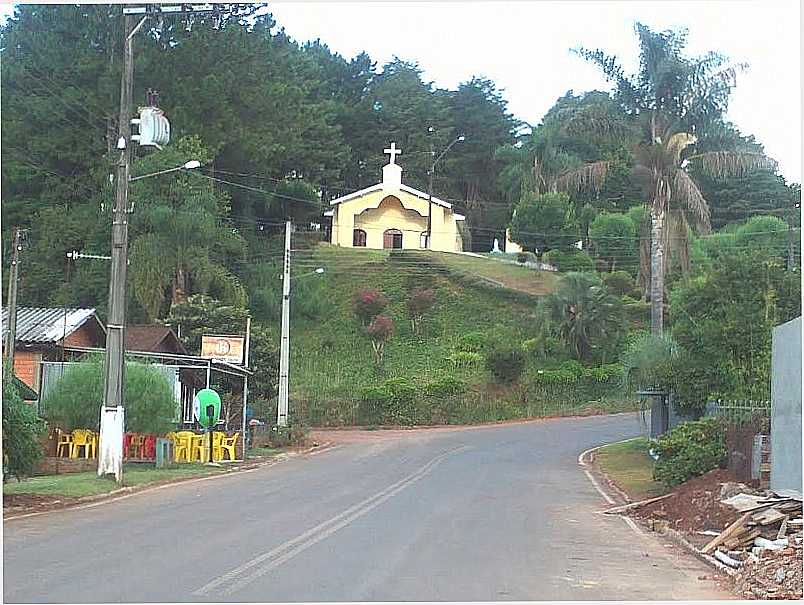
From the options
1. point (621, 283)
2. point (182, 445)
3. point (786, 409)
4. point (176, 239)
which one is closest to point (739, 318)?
point (786, 409)

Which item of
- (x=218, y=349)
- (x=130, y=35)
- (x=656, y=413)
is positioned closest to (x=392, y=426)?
(x=218, y=349)

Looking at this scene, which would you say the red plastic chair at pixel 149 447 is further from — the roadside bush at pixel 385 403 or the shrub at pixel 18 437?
the roadside bush at pixel 385 403

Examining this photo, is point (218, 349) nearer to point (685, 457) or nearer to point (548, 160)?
point (685, 457)

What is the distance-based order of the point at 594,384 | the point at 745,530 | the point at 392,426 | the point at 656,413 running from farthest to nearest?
the point at 594,384, the point at 392,426, the point at 656,413, the point at 745,530

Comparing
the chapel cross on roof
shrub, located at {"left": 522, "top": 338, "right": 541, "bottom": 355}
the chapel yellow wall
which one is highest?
the chapel cross on roof

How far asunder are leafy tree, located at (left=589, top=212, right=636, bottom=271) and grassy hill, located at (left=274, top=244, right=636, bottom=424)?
369 centimetres

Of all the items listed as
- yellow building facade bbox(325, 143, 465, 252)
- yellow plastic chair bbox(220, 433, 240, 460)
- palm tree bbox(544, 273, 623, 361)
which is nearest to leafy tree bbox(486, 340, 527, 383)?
palm tree bbox(544, 273, 623, 361)

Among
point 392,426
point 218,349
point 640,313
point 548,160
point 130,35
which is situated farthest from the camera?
point 548,160

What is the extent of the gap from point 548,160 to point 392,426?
24.4 meters

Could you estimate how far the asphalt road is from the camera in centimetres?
1017

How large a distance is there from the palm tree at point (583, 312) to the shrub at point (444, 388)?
690 cm

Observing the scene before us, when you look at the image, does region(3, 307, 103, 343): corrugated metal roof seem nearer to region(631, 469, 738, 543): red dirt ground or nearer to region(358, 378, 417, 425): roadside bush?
region(358, 378, 417, 425): roadside bush

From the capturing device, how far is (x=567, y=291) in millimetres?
52875

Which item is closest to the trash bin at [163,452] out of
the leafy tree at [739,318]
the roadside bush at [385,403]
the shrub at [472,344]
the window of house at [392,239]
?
the leafy tree at [739,318]
